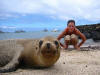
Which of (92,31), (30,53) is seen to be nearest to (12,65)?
(30,53)

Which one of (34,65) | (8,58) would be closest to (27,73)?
(34,65)

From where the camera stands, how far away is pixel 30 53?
442 cm

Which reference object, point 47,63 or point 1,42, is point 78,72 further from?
point 1,42

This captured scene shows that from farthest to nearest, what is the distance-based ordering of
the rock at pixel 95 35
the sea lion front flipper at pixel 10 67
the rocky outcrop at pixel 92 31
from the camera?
the rocky outcrop at pixel 92 31 → the rock at pixel 95 35 → the sea lion front flipper at pixel 10 67


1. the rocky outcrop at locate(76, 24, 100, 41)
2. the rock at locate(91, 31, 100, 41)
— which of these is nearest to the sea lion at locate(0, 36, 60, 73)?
the rock at locate(91, 31, 100, 41)

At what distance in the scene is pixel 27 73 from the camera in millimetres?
3852

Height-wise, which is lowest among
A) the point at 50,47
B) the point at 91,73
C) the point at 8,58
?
the point at 91,73

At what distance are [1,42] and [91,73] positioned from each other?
2.52 metres

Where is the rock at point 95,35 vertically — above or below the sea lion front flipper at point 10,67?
below

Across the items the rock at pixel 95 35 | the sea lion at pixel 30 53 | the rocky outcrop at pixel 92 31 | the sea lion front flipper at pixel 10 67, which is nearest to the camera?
the sea lion at pixel 30 53

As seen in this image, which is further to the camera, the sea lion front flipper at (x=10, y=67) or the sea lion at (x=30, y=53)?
the sea lion front flipper at (x=10, y=67)

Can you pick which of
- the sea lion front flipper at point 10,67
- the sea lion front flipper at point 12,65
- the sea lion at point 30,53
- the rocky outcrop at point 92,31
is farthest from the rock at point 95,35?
the sea lion front flipper at point 10,67

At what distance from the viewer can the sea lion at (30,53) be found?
381 cm

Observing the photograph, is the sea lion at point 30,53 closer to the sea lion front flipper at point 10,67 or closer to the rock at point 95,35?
the sea lion front flipper at point 10,67
